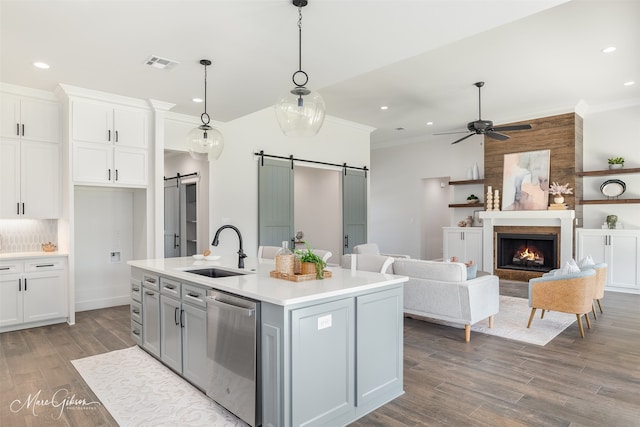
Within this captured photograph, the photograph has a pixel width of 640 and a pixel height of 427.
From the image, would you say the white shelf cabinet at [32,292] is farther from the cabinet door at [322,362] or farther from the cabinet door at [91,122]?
the cabinet door at [322,362]

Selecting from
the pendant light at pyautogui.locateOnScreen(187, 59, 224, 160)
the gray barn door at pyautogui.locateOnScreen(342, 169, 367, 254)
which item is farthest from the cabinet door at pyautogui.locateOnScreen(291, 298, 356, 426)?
the gray barn door at pyautogui.locateOnScreen(342, 169, 367, 254)

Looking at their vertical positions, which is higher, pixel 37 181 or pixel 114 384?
pixel 37 181

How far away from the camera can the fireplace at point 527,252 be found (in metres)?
7.25

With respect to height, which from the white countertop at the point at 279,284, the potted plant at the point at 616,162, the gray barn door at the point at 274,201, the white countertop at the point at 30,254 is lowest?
the white countertop at the point at 30,254

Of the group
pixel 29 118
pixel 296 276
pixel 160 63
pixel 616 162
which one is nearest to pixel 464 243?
pixel 616 162

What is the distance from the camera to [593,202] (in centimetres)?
694

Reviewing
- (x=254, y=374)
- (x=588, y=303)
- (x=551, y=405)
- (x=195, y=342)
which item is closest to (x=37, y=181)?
(x=195, y=342)

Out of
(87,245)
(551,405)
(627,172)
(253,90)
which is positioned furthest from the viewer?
(627,172)

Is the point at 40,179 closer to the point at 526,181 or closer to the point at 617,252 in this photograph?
the point at 526,181

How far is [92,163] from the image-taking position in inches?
192

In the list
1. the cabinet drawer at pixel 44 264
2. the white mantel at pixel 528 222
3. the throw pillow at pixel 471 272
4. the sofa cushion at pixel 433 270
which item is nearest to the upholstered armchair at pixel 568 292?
the throw pillow at pixel 471 272

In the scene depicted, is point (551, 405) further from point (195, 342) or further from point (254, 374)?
point (195, 342)

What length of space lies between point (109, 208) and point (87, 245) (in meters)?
0.62

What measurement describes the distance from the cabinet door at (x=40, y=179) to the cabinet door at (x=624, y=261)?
870cm
